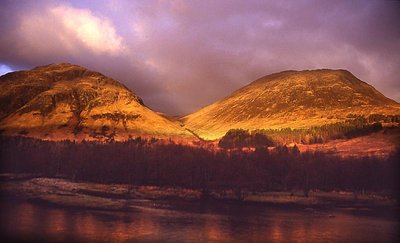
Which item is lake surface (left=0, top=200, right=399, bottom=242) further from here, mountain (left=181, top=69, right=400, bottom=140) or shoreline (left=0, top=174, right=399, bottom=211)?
mountain (left=181, top=69, right=400, bottom=140)

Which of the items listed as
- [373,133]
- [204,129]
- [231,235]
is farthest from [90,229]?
[204,129]

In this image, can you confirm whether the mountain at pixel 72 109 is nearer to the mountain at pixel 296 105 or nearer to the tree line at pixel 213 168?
the mountain at pixel 296 105

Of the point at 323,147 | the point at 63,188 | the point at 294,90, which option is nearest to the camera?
the point at 63,188

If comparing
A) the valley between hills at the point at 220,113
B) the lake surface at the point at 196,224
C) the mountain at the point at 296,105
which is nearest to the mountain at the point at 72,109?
the valley between hills at the point at 220,113

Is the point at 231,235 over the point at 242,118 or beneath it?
beneath

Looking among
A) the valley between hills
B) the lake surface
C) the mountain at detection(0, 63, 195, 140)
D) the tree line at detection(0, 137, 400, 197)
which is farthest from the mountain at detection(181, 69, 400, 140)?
the lake surface

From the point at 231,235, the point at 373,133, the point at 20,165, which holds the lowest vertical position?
the point at 231,235

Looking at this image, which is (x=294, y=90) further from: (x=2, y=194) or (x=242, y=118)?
(x=2, y=194)

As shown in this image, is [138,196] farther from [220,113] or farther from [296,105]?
[220,113]
